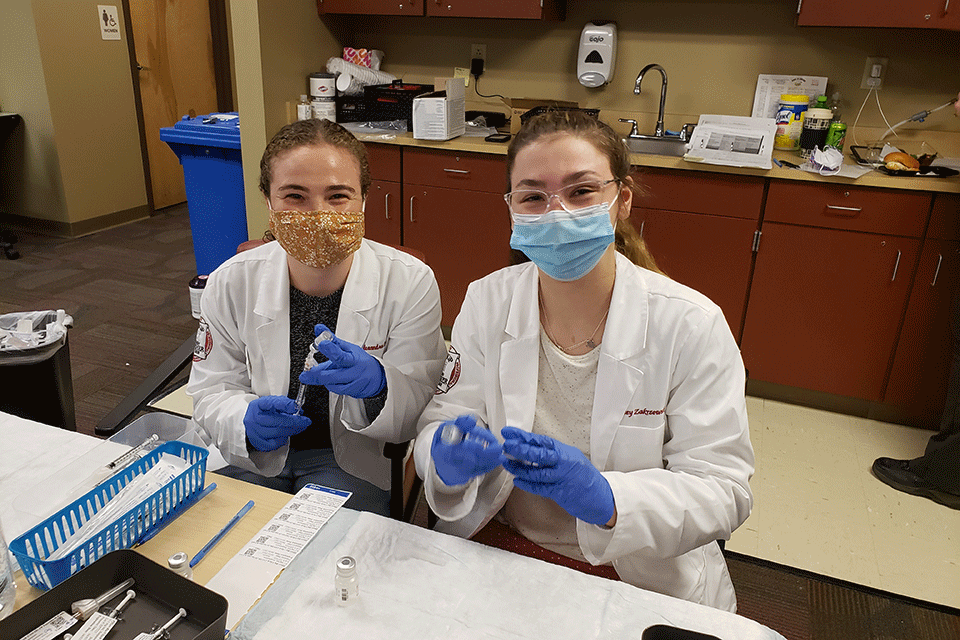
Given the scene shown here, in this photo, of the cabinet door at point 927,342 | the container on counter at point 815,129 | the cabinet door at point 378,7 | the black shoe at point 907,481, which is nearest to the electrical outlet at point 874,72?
the container on counter at point 815,129

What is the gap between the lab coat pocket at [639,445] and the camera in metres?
1.18

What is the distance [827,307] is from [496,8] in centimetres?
190

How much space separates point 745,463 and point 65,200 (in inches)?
193

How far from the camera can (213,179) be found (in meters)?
3.40

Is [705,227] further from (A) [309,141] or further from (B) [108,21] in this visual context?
(B) [108,21]

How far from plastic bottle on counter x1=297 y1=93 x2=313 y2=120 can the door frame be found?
2.40 m

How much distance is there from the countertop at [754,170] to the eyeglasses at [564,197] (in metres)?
1.02

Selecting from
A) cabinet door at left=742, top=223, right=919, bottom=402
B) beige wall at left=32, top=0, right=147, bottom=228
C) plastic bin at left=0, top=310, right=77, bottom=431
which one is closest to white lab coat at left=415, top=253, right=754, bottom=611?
plastic bin at left=0, top=310, right=77, bottom=431

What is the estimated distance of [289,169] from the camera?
1422 millimetres

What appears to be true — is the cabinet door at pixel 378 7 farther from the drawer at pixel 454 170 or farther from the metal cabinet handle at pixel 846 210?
the metal cabinet handle at pixel 846 210

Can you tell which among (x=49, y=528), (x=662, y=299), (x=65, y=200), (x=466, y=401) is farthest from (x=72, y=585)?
(x=65, y=200)

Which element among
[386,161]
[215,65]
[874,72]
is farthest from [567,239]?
[215,65]

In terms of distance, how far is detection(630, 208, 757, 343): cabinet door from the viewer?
8.87ft

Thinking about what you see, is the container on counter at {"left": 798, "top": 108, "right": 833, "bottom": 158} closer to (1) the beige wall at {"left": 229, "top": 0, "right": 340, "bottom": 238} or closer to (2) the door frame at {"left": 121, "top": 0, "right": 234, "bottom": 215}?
(1) the beige wall at {"left": 229, "top": 0, "right": 340, "bottom": 238}
